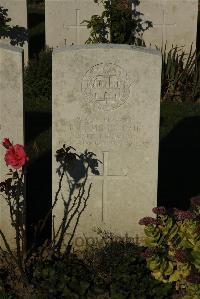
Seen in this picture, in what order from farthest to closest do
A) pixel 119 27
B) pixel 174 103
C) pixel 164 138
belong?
pixel 119 27, pixel 174 103, pixel 164 138

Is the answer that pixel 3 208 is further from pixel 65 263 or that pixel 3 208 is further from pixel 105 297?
pixel 105 297

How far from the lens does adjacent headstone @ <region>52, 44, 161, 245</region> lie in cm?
551

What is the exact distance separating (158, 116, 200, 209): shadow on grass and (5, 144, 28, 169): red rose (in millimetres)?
2202

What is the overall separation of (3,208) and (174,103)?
4.97 metres

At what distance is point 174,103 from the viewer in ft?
33.6

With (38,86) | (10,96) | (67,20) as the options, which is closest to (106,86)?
(10,96)

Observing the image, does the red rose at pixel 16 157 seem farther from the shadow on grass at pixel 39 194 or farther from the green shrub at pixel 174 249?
the shadow on grass at pixel 39 194

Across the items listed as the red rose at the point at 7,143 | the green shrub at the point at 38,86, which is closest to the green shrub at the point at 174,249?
the red rose at the point at 7,143

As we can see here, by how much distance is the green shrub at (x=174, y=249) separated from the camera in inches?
195

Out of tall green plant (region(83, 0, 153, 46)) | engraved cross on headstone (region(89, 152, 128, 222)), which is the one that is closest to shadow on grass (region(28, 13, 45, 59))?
tall green plant (region(83, 0, 153, 46))

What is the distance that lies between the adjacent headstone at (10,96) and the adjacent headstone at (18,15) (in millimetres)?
5886

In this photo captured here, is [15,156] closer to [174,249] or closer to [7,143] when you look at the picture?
[7,143]

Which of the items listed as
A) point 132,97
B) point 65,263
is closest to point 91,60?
point 132,97

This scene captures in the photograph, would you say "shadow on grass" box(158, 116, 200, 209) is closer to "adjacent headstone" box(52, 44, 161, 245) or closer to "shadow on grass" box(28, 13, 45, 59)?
"adjacent headstone" box(52, 44, 161, 245)
